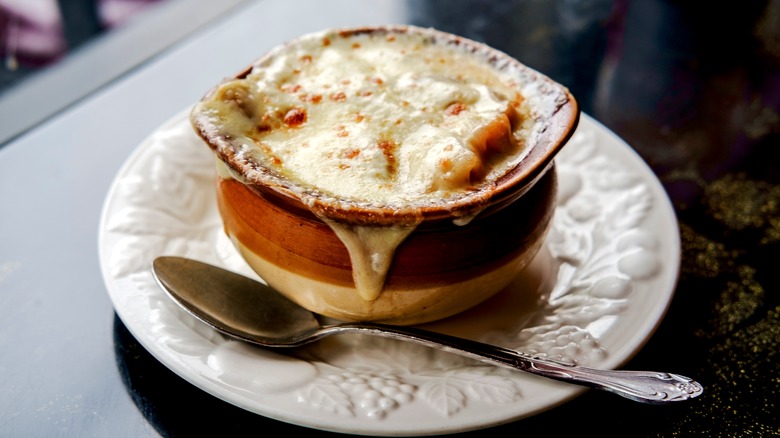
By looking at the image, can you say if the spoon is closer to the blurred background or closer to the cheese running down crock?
the cheese running down crock

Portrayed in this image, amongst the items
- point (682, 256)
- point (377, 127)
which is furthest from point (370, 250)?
point (682, 256)

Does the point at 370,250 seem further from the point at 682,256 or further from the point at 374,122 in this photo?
the point at 682,256

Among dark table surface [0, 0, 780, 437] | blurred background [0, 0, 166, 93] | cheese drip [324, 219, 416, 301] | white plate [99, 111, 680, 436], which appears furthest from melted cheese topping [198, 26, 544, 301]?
blurred background [0, 0, 166, 93]

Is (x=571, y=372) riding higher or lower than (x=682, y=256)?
higher

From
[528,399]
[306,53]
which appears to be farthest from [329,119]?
[528,399]

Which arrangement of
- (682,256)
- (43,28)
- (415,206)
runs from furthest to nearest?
(43,28)
(682,256)
(415,206)

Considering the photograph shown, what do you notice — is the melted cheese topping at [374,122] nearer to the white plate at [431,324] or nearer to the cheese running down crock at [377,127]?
the cheese running down crock at [377,127]

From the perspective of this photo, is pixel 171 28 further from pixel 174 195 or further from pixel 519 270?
pixel 519 270
